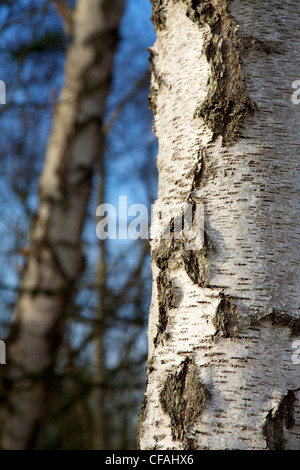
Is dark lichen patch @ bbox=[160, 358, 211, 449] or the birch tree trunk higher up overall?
the birch tree trunk

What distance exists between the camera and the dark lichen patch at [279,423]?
0.70m

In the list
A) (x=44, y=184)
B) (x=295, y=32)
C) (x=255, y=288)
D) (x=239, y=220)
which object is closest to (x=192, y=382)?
(x=255, y=288)

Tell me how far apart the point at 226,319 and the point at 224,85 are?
465 millimetres

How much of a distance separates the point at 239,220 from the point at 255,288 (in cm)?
13

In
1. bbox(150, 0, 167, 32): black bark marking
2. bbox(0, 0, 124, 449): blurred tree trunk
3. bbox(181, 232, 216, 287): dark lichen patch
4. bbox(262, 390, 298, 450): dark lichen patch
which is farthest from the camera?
bbox(0, 0, 124, 449): blurred tree trunk

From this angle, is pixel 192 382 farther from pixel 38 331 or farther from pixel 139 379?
pixel 139 379

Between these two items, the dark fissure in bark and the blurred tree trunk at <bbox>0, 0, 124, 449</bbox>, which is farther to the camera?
the blurred tree trunk at <bbox>0, 0, 124, 449</bbox>

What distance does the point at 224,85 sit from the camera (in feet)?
2.80

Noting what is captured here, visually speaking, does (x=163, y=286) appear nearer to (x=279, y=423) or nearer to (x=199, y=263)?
(x=199, y=263)

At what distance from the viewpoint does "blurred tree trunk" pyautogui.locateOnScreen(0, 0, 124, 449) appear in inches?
91.3

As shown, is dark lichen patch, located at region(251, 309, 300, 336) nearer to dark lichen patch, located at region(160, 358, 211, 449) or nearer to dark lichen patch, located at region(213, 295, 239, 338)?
dark lichen patch, located at region(213, 295, 239, 338)

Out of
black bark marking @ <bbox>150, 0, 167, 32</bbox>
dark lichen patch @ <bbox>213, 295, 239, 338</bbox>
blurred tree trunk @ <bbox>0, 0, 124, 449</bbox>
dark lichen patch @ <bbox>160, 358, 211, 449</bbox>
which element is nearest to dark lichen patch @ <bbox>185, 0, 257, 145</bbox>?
black bark marking @ <bbox>150, 0, 167, 32</bbox>

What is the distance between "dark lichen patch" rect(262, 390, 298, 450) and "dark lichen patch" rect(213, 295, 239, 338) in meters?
0.14

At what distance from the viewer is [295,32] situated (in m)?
0.89
